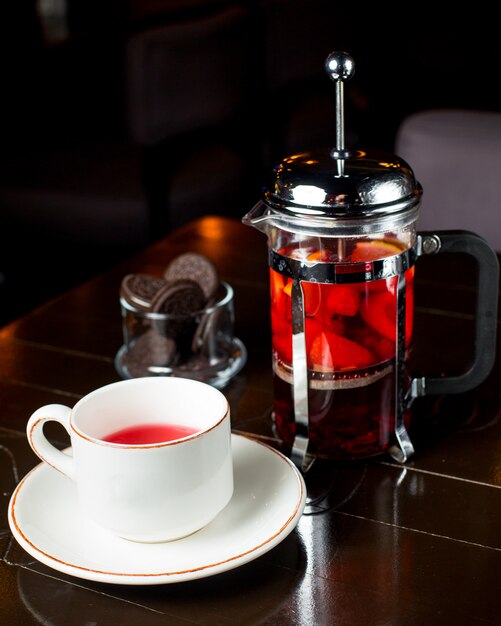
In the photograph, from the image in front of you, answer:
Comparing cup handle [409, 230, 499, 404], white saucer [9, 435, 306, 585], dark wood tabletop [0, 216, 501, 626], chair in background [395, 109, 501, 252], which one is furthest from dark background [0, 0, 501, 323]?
white saucer [9, 435, 306, 585]

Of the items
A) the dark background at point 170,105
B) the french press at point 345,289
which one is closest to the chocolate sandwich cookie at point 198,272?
the french press at point 345,289

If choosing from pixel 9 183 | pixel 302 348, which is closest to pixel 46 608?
pixel 302 348

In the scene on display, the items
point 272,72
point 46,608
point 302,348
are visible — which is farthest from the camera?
point 272,72

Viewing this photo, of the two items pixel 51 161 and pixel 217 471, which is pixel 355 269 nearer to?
pixel 217 471

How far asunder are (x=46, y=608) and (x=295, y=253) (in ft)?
0.96

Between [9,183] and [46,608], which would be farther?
[9,183]

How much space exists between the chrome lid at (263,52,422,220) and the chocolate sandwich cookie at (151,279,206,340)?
200mm

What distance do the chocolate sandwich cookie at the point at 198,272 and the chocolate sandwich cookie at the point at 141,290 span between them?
25 millimetres

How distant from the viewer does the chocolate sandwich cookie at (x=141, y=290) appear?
2.74ft

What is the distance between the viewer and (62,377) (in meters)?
0.86

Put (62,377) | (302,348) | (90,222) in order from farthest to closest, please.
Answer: (90,222) < (62,377) < (302,348)

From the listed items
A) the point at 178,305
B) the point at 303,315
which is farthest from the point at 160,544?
the point at 178,305

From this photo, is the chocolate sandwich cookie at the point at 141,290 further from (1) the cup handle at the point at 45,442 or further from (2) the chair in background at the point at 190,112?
(2) the chair in background at the point at 190,112

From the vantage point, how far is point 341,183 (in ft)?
Result: 1.94
